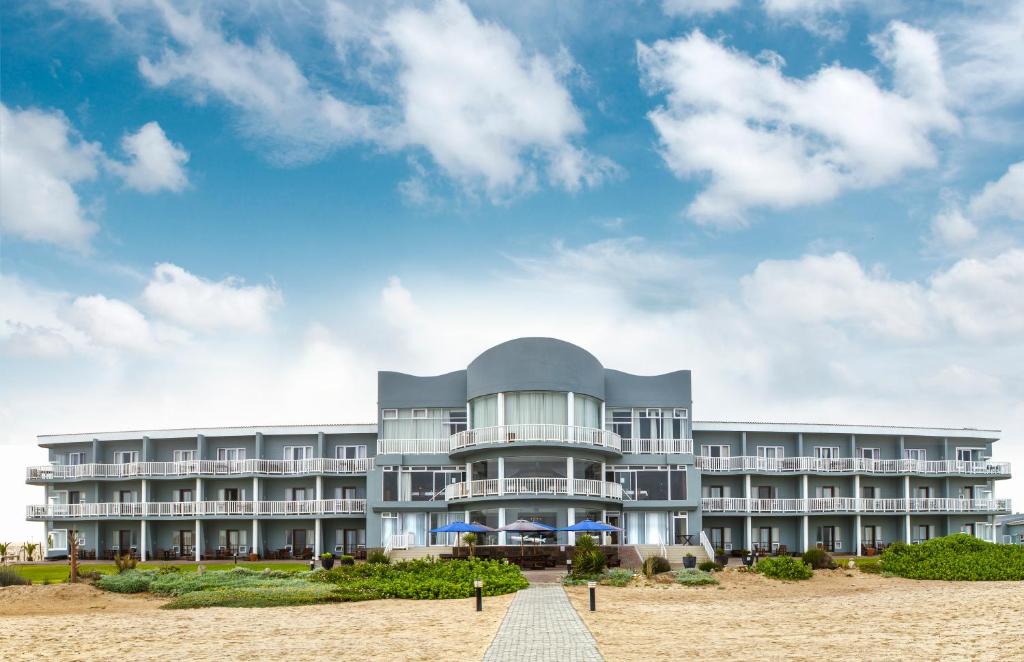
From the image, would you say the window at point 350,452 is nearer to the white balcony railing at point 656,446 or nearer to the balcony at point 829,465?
the white balcony railing at point 656,446

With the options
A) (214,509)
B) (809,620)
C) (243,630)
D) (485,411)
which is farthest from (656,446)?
(243,630)

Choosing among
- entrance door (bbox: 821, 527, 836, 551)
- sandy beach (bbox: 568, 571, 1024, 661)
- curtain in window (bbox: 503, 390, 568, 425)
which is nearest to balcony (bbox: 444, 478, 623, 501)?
curtain in window (bbox: 503, 390, 568, 425)

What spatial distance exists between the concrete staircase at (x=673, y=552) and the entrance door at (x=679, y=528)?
8.99 ft

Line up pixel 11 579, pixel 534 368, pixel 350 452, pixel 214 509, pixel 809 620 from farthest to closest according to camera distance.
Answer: pixel 350 452, pixel 214 509, pixel 534 368, pixel 11 579, pixel 809 620

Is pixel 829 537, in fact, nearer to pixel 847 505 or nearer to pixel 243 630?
pixel 847 505

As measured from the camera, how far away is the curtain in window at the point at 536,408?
151 feet

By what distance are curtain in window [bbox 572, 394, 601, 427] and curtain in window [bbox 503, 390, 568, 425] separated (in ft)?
2.06

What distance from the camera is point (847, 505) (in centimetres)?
5334

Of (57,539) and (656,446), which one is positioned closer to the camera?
(656,446)

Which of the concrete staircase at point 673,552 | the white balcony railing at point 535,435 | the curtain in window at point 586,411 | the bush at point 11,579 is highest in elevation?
the curtain in window at point 586,411

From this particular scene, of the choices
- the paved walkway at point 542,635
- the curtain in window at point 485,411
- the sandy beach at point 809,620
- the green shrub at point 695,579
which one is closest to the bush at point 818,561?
the sandy beach at point 809,620

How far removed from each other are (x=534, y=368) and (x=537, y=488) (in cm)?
538

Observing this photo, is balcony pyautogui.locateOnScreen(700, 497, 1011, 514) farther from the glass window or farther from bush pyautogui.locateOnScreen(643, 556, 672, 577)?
bush pyautogui.locateOnScreen(643, 556, 672, 577)

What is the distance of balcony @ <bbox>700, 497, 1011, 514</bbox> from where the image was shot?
52.2m
